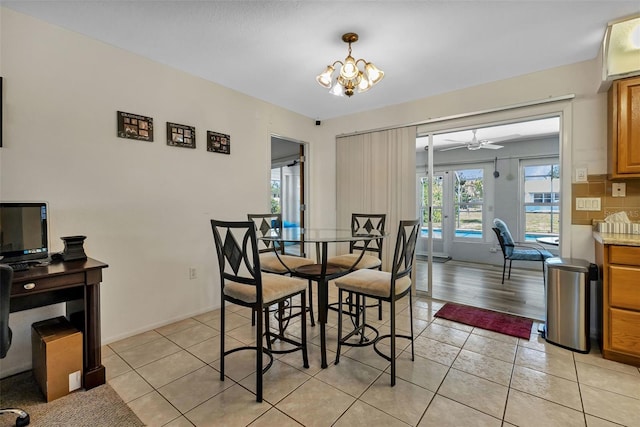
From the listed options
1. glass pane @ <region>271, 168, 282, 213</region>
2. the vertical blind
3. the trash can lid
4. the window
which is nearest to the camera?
the trash can lid

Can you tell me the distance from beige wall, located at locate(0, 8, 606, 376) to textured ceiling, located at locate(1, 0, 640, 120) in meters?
0.19

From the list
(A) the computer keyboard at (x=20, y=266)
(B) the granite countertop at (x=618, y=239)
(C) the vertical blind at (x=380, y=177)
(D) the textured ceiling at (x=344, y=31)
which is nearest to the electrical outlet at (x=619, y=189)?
(B) the granite countertop at (x=618, y=239)

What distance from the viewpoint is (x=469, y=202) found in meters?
6.00

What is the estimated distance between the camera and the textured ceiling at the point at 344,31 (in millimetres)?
1973

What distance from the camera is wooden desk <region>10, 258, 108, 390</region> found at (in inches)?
69.4

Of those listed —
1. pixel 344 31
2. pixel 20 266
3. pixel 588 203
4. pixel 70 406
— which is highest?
pixel 344 31

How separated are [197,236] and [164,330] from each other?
3.04 ft

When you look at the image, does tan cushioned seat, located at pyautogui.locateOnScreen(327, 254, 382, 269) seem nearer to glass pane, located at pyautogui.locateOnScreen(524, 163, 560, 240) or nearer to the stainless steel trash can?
the stainless steel trash can

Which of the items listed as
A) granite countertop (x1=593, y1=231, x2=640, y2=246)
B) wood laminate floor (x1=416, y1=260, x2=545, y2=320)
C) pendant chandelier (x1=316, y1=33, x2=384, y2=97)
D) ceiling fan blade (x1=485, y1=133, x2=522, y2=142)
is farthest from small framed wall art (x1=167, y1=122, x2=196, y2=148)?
ceiling fan blade (x1=485, y1=133, x2=522, y2=142)

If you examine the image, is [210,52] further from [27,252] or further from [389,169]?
[389,169]

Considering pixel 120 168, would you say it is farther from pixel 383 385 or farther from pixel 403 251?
pixel 383 385

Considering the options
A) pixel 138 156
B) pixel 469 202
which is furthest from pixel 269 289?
pixel 469 202

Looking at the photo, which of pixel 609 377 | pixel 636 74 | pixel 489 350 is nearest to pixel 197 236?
pixel 489 350

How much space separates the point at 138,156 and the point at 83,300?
51.0 inches
